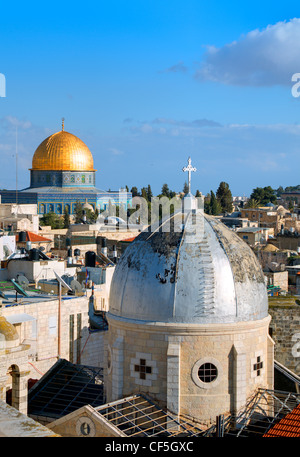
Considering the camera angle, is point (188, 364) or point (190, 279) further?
point (190, 279)

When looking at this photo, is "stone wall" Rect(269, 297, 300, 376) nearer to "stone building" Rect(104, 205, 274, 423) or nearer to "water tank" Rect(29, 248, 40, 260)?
"stone building" Rect(104, 205, 274, 423)

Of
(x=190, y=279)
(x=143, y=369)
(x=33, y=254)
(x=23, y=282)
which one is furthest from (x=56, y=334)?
(x=190, y=279)

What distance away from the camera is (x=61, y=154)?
79000 mm

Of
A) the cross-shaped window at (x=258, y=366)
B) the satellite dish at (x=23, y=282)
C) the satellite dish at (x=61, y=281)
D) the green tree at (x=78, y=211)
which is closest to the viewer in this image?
the cross-shaped window at (x=258, y=366)

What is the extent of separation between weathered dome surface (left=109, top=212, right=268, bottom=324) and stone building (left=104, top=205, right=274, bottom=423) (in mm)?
16

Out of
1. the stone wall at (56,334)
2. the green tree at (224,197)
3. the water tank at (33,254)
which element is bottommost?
the stone wall at (56,334)

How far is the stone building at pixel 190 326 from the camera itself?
1206cm

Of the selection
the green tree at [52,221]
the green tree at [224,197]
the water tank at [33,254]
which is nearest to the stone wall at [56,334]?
the water tank at [33,254]

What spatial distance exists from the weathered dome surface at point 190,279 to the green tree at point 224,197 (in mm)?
83749

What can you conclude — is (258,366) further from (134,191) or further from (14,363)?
(134,191)

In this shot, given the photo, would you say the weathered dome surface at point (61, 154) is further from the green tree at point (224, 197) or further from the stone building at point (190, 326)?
the stone building at point (190, 326)

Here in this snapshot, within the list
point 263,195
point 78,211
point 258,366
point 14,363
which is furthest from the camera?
point 263,195
